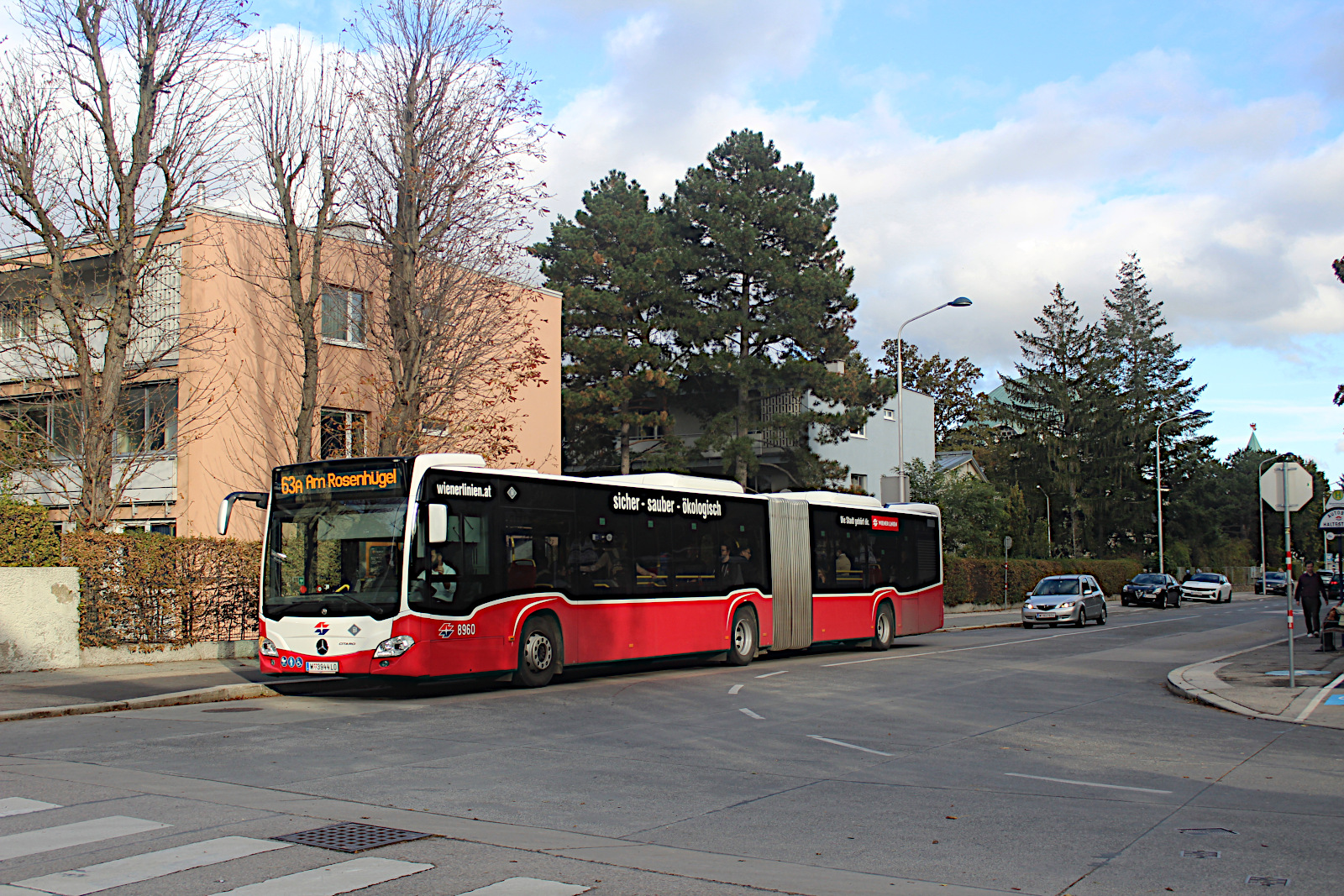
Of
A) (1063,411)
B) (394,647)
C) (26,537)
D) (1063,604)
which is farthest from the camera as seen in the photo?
(1063,411)

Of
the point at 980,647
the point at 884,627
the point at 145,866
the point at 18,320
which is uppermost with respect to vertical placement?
the point at 18,320

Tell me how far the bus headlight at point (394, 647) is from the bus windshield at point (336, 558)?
302 mm

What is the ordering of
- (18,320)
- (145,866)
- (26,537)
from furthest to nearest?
(18,320) → (26,537) → (145,866)

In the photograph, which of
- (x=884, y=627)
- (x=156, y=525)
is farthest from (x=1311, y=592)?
(x=156, y=525)

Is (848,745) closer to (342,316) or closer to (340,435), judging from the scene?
(340,435)

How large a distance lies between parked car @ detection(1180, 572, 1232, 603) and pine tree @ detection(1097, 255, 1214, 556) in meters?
18.6

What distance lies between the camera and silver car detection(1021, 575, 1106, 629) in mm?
35031

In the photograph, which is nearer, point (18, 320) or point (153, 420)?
point (18, 320)

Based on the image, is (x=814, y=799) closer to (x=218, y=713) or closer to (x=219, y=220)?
(x=218, y=713)

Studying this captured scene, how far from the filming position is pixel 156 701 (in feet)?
45.3

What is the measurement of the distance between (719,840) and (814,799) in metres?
1.58

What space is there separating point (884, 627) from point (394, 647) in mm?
13343

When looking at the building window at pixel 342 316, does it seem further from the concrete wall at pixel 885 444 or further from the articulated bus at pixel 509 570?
the concrete wall at pixel 885 444

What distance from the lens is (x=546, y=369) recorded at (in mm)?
34531
